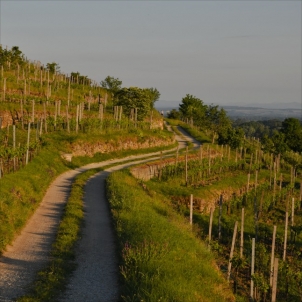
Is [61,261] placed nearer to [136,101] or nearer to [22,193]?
[22,193]

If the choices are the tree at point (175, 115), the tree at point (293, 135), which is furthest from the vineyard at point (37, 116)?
the tree at point (175, 115)

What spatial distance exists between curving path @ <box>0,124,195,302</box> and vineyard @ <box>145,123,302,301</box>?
15.9 feet

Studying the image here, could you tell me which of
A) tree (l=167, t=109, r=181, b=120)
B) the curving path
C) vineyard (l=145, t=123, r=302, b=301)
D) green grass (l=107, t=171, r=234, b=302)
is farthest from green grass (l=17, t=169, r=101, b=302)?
tree (l=167, t=109, r=181, b=120)

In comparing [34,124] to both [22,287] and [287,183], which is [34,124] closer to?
[287,183]

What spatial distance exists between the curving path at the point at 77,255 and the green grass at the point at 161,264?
1.60ft

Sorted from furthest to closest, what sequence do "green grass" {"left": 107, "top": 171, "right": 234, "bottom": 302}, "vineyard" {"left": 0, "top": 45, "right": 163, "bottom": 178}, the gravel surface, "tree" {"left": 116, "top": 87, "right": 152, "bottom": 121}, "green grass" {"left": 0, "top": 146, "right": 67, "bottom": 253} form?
1. "tree" {"left": 116, "top": 87, "right": 152, "bottom": 121}
2. "vineyard" {"left": 0, "top": 45, "right": 163, "bottom": 178}
3. "green grass" {"left": 0, "top": 146, "right": 67, "bottom": 253}
4. the gravel surface
5. "green grass" {"left": 107, "top": 171, "right": 234, "bottom": 302}

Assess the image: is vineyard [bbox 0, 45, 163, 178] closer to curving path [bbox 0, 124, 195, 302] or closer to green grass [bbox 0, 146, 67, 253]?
green grass [bbox 0, 146, 67, 253]

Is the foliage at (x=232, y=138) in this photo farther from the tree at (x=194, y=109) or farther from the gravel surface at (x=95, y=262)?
the gravel surface at (x=95, y=262)

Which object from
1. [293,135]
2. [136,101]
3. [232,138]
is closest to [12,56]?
[136,101]

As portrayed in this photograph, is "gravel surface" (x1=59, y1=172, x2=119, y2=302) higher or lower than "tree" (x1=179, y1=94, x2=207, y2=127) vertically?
lower

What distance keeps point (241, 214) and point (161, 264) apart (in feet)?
66.6

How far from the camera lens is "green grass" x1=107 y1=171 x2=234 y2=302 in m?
11.3

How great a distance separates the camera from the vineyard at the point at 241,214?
20688mm

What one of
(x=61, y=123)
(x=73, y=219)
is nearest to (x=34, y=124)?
(x=61, y=123)
